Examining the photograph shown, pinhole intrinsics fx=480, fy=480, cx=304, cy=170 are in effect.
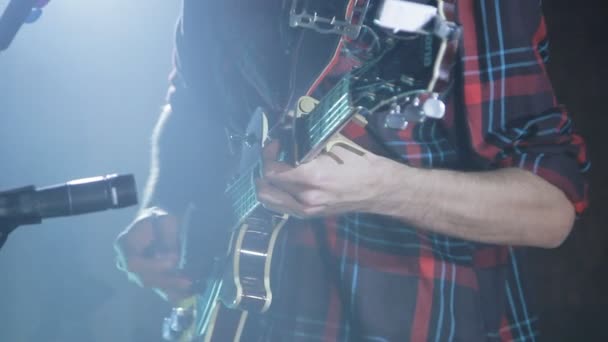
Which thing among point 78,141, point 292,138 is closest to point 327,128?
point 292,138

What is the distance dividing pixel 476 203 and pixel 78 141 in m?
2.81

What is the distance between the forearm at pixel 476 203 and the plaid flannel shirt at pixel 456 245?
0.11ft

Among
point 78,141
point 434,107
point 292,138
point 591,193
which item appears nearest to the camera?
point 434,107

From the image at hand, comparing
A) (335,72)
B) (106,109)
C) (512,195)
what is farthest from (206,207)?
(106,109)

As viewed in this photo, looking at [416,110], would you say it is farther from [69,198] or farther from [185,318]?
[185,318]

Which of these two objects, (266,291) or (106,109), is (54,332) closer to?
(106,109)

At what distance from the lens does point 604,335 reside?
3.87 feet

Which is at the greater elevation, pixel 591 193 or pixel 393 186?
pixel 393 186

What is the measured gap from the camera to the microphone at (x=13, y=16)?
76 centimetres

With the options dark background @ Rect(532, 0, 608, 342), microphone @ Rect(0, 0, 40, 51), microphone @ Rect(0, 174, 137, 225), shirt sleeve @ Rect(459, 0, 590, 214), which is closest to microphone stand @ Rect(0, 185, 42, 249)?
microphone @ Rect(0, 174, 137, 225)

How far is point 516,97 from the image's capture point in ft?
2.62

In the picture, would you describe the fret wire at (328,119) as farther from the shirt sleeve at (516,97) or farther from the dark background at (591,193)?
the dark background at (591,193)

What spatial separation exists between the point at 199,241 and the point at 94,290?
2221 millimetres

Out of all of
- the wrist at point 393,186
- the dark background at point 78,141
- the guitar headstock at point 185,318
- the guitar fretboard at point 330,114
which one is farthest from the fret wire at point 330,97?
the dark background at point 78,141
